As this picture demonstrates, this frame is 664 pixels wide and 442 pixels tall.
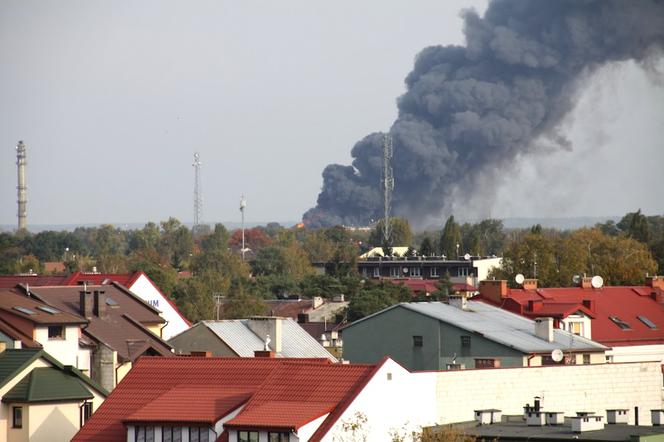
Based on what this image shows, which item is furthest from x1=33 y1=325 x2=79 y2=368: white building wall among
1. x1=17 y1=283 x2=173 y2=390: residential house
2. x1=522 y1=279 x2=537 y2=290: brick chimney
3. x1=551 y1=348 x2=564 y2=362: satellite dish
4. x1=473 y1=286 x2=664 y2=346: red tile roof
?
x1=522 y1=279 x2=537 y2=290: brick chimney

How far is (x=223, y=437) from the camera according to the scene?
30516 millimetres

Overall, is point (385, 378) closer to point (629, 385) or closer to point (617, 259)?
point (629, 385)

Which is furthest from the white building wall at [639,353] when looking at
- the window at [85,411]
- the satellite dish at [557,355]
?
the window at [85,411]

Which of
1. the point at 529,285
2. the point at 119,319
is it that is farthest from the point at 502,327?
the point at 529,285

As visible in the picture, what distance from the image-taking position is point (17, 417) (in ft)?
119

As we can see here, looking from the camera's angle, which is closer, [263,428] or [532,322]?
[263,428]

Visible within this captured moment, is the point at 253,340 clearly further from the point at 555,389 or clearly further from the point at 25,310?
the point at 555,389

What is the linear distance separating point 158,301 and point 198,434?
3568 cm

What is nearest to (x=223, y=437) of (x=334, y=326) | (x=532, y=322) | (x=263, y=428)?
(x=263, y=428)

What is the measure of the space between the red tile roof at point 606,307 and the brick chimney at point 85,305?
21.4m

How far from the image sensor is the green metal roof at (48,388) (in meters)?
36.2

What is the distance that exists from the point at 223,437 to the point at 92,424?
3.43 meters

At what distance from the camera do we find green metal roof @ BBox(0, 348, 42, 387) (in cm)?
→ 3647

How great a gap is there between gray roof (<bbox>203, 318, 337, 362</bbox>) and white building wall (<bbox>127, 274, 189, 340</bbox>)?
1209cm
